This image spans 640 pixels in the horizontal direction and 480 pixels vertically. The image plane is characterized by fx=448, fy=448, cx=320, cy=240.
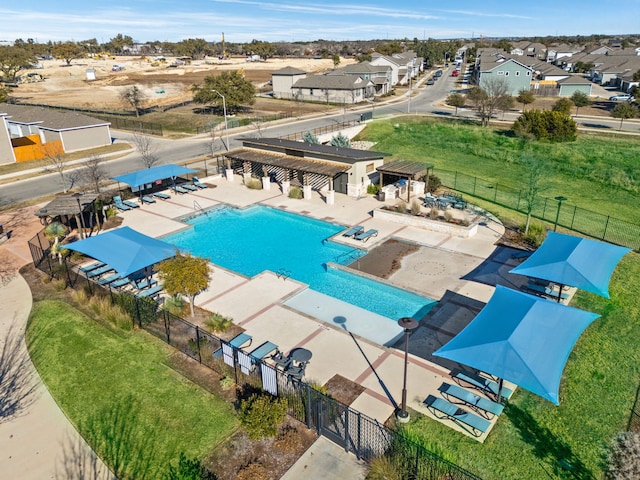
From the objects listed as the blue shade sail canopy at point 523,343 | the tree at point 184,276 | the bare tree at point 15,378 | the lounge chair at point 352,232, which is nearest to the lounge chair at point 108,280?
the bare tree at point 15,378

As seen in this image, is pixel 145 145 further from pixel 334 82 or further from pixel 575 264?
pixel 575 264

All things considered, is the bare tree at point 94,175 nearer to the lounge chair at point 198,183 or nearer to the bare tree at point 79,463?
the lounge chair at point 198,183

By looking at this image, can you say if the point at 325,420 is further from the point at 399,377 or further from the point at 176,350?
the point at 176,350

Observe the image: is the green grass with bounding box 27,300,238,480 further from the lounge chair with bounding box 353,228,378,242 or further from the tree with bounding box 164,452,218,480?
the lounge chair with bounding box 353,228,378,242

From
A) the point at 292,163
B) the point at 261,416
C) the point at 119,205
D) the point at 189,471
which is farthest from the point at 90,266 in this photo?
→ the point at 292,163

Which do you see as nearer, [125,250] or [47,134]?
[125,250]

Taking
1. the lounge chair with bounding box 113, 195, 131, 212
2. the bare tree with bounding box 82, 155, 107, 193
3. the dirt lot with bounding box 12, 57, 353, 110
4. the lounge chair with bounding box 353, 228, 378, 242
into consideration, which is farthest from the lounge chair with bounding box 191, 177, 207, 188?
the dirt lot with bounding box 12, 57, 353, 110
